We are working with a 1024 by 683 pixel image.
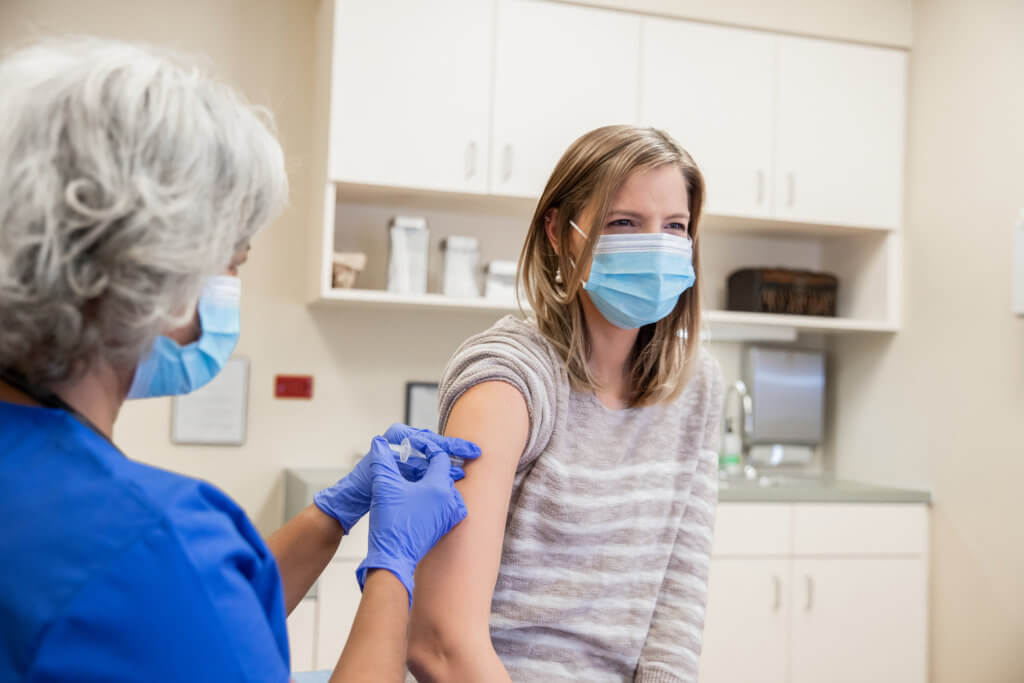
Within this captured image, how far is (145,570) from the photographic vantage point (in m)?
0.62

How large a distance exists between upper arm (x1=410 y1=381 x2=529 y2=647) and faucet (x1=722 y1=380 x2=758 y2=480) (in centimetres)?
239

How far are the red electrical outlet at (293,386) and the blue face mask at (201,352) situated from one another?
2.27 metres

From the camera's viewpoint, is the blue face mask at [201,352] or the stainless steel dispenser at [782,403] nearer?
the blue face mask at [201,352]

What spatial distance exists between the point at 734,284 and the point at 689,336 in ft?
6.64

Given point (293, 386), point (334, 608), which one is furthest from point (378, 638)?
point (293, 386)

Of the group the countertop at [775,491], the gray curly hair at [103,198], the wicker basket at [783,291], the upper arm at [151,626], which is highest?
the wicker basket at [783,291]

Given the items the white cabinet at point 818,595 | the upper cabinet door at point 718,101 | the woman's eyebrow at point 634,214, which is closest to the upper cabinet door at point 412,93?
the upper cabinet door at point 718,101

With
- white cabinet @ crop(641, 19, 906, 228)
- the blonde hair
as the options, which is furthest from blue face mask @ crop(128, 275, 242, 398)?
white cabinet @ crop(641, 19, 906, 228)

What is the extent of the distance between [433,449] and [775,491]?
202cm

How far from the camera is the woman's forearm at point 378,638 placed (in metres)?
0.85

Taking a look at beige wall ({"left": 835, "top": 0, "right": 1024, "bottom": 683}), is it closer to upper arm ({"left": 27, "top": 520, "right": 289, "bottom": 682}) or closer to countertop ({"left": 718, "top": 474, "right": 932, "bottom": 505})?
countertop ({"left": 718, "top": 474, "right": 932, "bottom": 505})

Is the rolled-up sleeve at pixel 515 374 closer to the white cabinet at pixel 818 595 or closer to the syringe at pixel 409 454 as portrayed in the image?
the syringe at pixel 409 454

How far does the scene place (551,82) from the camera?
2.96 metres

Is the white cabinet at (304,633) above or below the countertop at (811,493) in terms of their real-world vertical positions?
below
